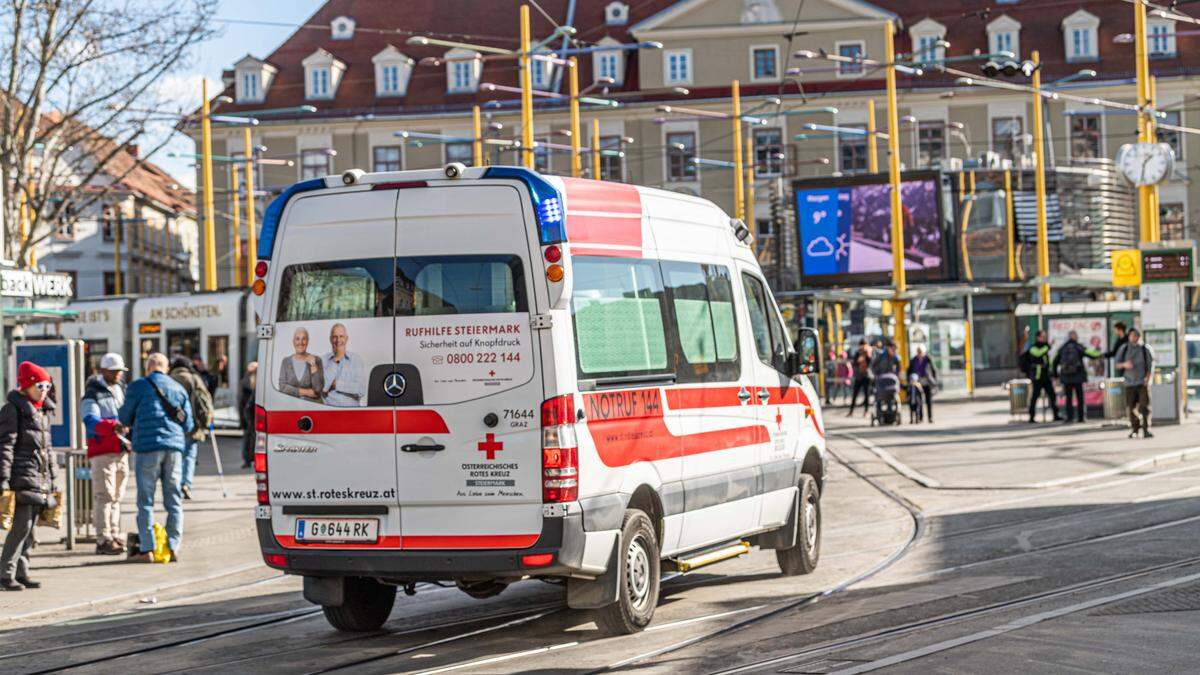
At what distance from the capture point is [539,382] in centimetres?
931

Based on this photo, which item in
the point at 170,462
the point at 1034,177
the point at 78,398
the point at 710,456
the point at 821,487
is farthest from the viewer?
the point at 1034,177

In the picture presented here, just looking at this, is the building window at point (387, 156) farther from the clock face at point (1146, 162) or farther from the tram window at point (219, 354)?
the clock face at point (1146, 162)

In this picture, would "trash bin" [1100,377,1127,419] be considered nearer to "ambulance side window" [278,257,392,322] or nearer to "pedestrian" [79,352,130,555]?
"pedestrian" [79,352,130,555]

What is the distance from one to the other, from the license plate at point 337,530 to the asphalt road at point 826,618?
0.65 m

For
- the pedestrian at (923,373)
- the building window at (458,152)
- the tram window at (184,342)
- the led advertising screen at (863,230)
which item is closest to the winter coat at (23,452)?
the pedestrian at (923,373)

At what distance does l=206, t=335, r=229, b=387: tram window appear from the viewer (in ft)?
129

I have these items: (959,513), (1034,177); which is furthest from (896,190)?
(959,513)

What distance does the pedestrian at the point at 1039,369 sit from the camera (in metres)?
30.6

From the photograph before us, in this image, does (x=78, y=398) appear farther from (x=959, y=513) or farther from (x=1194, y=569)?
(x=1194, y=569)

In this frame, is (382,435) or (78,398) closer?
(382,435)

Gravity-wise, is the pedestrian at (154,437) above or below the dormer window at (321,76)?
below

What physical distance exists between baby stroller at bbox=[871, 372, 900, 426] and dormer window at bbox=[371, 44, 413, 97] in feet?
139

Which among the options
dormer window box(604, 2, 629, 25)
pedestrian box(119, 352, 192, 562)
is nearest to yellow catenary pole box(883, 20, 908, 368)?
pedestrian box(119, 352, 192, 562)

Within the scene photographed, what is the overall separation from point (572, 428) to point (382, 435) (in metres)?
1.08
